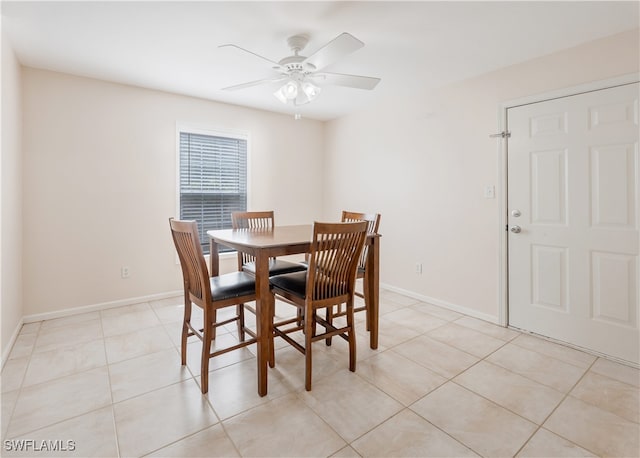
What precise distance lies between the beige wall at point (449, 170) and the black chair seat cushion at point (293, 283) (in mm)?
1897

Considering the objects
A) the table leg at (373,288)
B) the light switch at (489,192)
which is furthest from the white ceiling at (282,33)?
the table leg at (373,288)

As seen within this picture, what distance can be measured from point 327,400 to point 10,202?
2.91m

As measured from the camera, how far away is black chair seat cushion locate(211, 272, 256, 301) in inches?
78.6

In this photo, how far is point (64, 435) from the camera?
1.58 m

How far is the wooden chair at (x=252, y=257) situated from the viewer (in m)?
2.67

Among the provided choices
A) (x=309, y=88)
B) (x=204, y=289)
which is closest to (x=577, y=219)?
(x=309, y=88)

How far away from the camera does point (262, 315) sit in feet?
6.31

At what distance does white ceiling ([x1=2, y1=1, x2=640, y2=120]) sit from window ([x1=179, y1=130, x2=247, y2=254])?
91cm

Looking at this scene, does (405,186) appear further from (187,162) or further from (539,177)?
(187,162)

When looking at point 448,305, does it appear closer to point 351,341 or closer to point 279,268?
point 351,341

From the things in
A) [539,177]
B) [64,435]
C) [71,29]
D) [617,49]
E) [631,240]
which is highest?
[71,29]

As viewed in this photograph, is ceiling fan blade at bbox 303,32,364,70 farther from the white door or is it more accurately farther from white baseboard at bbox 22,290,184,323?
white baseboard at bbox 22,290,184,323

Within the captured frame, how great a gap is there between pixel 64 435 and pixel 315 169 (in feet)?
13.6

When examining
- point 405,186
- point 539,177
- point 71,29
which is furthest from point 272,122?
point 539,177
